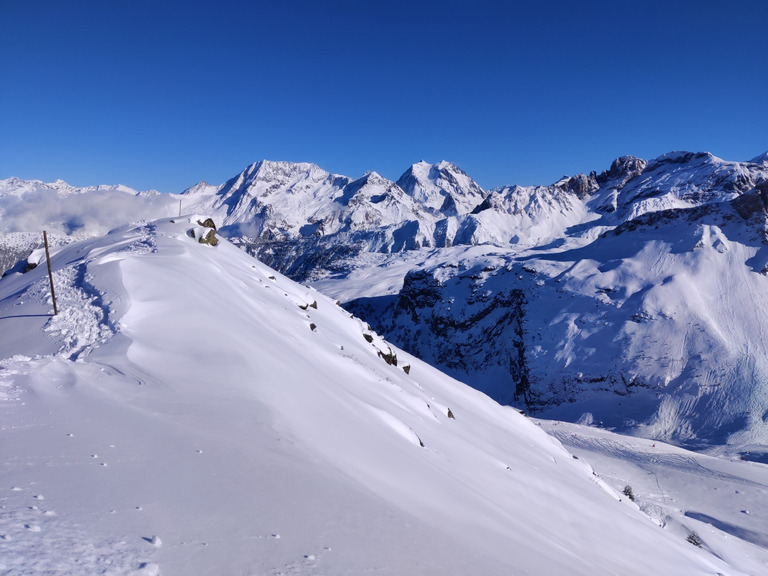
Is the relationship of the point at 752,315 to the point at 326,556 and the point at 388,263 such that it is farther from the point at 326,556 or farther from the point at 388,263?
the point at 388,263

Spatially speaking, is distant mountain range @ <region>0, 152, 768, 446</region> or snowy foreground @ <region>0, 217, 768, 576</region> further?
distant mountain range @ <region>0, 152, 768, 446</region>

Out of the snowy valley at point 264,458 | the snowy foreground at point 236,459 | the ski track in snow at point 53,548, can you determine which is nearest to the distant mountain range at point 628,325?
the snowy valley at point 264,458

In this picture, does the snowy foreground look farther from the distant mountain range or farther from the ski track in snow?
the distant mountain range

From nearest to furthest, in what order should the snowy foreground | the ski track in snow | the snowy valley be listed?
the ski track in snow < the snowy foreground < the snowy valley

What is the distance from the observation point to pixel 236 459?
754 cm

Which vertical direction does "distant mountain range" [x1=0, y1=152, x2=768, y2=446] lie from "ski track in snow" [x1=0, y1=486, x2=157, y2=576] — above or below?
below

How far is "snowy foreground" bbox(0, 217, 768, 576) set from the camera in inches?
207

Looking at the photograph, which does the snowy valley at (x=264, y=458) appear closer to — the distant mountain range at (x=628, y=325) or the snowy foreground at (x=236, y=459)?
the snowy foreground at (x=236, y=459)

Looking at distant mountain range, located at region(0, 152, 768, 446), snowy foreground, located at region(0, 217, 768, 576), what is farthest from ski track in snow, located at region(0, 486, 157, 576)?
distant mountain range, located at region(0, 152, 768, 446)

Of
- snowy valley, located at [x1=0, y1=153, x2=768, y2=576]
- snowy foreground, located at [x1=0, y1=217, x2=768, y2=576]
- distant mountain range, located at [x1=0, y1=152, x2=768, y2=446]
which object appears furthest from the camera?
distant mountain range, located at [x1=0, y1=152, x2=768, y2=446]

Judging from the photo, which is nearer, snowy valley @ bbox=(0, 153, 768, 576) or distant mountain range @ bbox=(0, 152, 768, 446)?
snowy valley @ bbox=(0, 153, 768, 576)

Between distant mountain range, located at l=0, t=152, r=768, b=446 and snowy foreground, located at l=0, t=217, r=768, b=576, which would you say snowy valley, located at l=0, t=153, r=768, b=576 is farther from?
distant mountain range, located at l=0, t=152, r=768, b=446

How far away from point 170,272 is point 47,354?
7.87 m

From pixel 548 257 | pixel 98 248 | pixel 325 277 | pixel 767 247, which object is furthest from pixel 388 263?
pixel 98 248
